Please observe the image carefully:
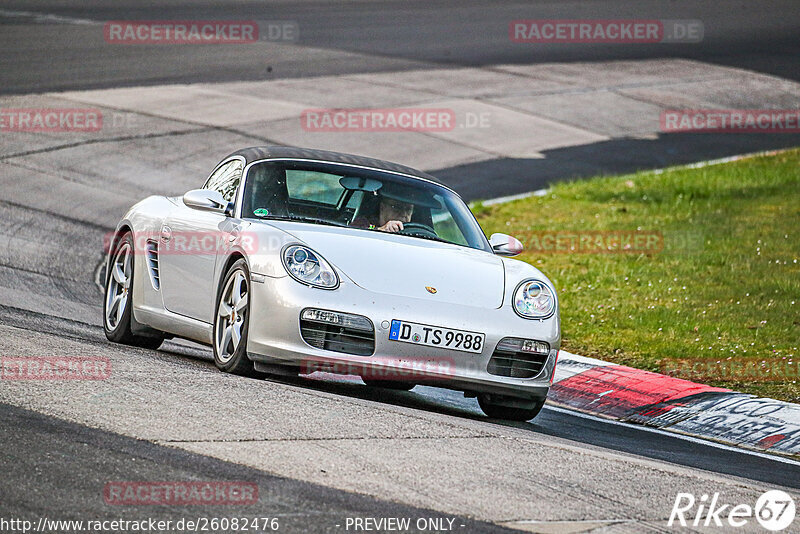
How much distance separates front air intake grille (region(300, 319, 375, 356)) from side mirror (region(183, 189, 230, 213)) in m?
1.40

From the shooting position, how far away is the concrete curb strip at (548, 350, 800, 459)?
8.00 metres

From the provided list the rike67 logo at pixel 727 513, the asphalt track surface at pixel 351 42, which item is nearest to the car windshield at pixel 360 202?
the rike67 logo at pixel 727 513

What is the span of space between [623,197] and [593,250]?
11.0ft

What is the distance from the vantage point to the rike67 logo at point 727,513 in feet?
17.1

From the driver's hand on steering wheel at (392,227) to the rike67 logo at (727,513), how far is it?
3.00 metres

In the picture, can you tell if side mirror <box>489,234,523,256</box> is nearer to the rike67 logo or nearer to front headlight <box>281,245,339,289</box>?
front headlight <box>281,245,339,289</box>

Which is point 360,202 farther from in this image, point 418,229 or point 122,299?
point 122,299

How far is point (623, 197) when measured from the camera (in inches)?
673

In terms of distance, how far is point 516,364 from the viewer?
7293mm

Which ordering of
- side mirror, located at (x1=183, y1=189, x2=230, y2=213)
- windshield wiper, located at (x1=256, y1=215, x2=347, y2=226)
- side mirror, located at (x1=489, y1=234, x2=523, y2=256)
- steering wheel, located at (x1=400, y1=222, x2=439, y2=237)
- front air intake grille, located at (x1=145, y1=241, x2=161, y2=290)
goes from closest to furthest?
windshield wiper, located at (x1=256, y1=215, x2=347, y2=226), side mirror, located at (x1=183, y1=189, x2=230, y2=213), steering wheel, located at (x1=400, y1=222, x2=439, y2=237), side mirror, located at (x1=489, y1=234, x2=523, y2=256), front air intake grille, located at (x1=145, y1=241, x2=161, y2=290)

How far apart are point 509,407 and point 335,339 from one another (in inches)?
50.4

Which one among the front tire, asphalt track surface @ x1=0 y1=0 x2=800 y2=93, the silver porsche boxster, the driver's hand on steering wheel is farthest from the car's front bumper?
asphalt track surface @ x1=0 y1=0 x2=800 y2=93

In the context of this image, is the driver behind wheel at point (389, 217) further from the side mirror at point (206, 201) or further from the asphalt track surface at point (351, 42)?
the asphalt track surface at point (351, 42)

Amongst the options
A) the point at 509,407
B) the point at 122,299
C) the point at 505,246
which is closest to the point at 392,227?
the point at 505,246
